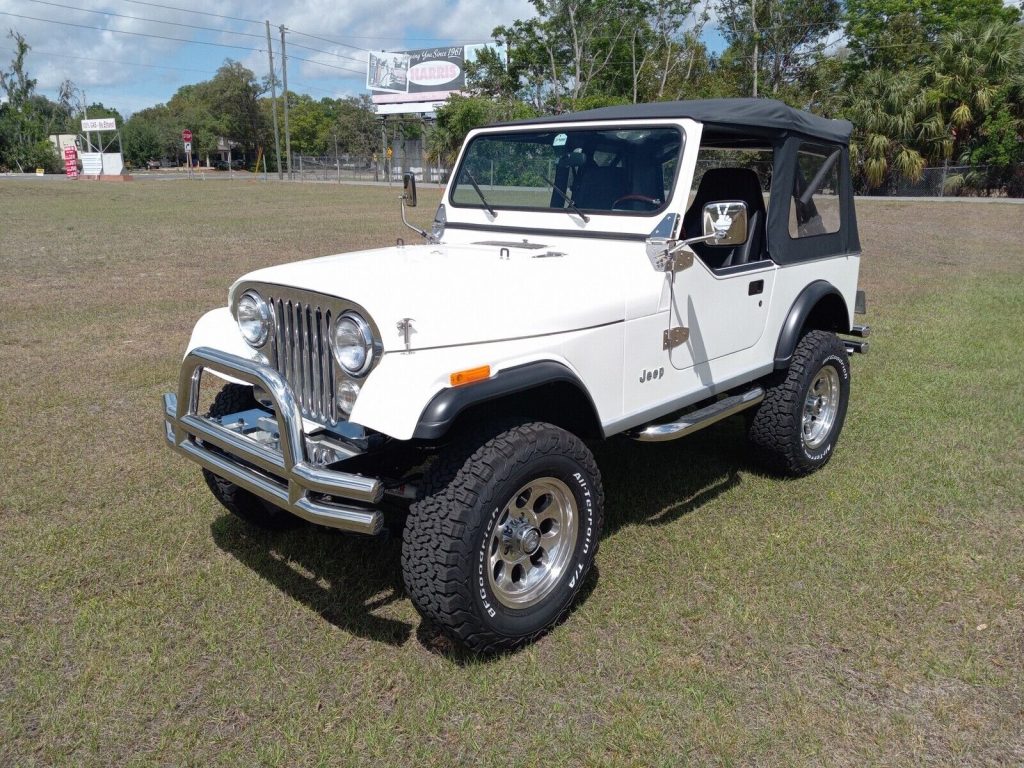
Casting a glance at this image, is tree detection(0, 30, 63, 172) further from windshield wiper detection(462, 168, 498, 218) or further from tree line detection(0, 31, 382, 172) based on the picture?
windshield wiper detection(462, 168, 498, 218)

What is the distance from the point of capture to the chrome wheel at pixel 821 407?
4863mm

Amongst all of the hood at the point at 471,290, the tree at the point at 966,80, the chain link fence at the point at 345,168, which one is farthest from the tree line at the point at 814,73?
the hood at the point at 471,290

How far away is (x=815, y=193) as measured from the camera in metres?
4.75

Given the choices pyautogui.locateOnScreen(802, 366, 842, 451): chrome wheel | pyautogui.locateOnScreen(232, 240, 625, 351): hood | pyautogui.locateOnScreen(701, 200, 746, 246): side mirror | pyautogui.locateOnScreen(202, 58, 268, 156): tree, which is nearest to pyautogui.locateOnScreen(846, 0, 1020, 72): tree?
pyautogui.locateOnScreen(802, 366, 842, 451): chrome wheel

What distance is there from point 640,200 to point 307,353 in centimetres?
179

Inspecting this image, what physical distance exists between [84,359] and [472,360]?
18.5 feet

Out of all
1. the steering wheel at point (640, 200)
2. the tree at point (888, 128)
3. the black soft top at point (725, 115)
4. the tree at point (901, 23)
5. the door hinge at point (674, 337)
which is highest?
the tree at point (901, 23)

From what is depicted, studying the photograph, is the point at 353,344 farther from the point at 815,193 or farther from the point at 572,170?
the point at 815,193

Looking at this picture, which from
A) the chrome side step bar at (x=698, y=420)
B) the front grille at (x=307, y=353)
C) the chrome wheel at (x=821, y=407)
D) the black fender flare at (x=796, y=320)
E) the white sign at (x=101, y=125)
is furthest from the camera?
the white sign at (x=101, y=125)

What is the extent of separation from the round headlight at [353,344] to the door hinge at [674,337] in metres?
1.41

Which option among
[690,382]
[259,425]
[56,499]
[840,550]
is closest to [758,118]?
[690,382]

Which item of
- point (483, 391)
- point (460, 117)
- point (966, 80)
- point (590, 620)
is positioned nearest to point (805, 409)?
point (590, 620)

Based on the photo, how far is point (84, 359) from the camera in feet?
23.4

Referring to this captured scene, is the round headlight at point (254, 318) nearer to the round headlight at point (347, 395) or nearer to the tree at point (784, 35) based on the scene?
the round headlight at point (347, 395)
